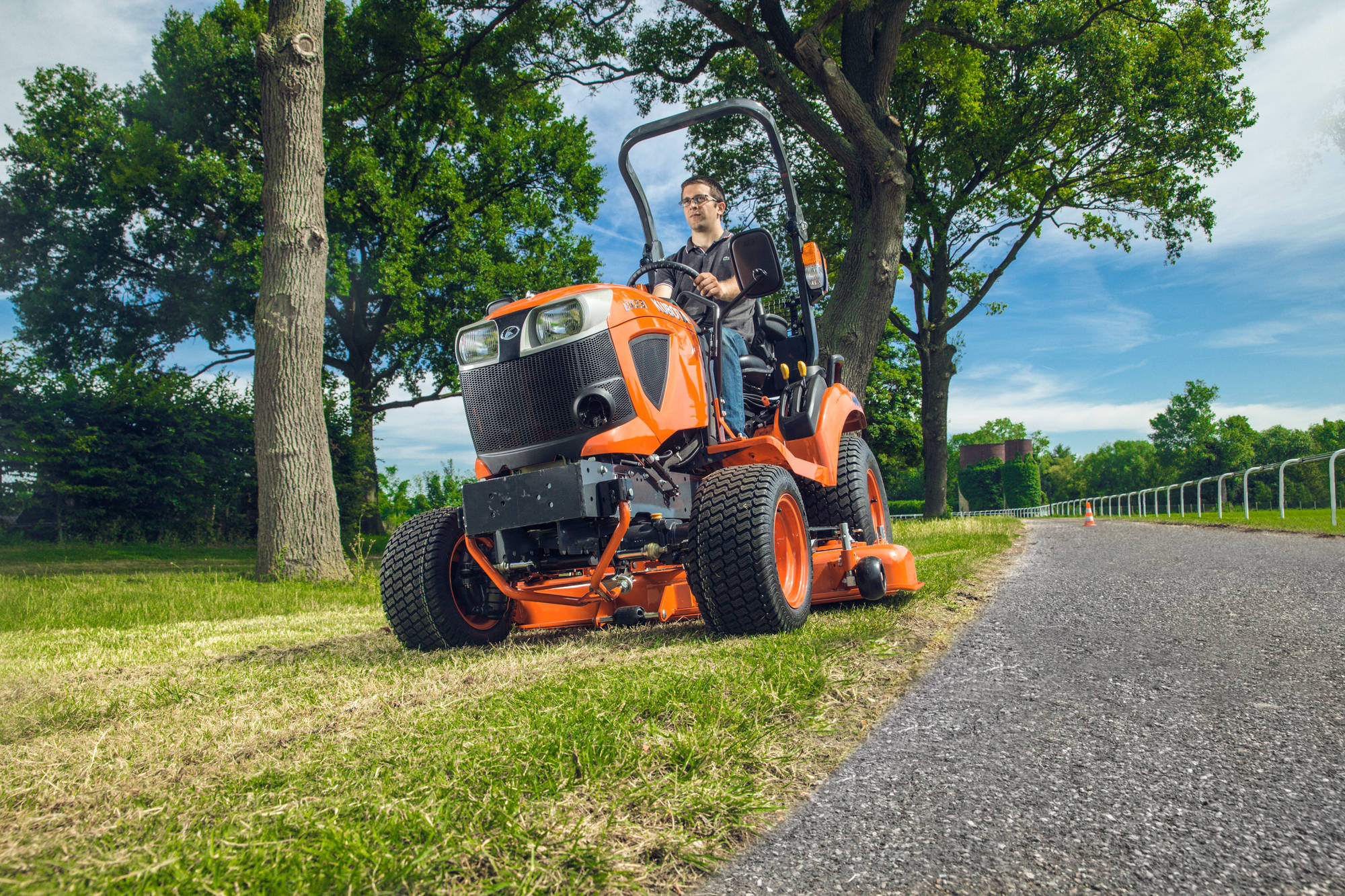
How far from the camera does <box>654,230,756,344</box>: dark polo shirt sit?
4.67 meters

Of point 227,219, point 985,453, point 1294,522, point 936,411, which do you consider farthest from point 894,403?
point 985,453

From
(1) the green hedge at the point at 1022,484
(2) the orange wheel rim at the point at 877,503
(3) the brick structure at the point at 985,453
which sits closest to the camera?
(2) the orange wheel rim at the point at 877,503

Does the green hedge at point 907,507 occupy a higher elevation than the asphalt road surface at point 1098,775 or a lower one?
lower

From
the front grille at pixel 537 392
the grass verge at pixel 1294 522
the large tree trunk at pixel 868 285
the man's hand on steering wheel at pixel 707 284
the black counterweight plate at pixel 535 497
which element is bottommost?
the grass verge at pixel 1294 522

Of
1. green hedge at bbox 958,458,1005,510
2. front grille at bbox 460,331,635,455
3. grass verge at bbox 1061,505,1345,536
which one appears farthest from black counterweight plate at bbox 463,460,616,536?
green hedge at bbox 958,458,1005,510

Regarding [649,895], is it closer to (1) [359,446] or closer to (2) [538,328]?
(2) [538,328]

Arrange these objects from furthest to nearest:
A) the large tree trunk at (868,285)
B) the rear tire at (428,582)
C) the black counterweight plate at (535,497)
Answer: the large tree trunk at (868,285) → the rear tire at (428,582) → the black counterweight plate at (535,497)

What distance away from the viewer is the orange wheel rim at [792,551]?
13.1 feet

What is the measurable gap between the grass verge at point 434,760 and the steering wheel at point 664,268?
1.85 m

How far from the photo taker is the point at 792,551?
4094mm

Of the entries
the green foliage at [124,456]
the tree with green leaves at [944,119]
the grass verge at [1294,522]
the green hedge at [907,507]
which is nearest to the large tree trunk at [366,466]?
the green foliage at [124,456]

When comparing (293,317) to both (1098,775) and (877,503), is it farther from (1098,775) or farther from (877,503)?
(1098,775)

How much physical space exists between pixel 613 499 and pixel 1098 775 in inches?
76.9

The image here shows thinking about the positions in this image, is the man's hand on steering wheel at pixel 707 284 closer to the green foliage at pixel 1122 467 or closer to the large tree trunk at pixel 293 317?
the large tree trunk at pixel 293 317
